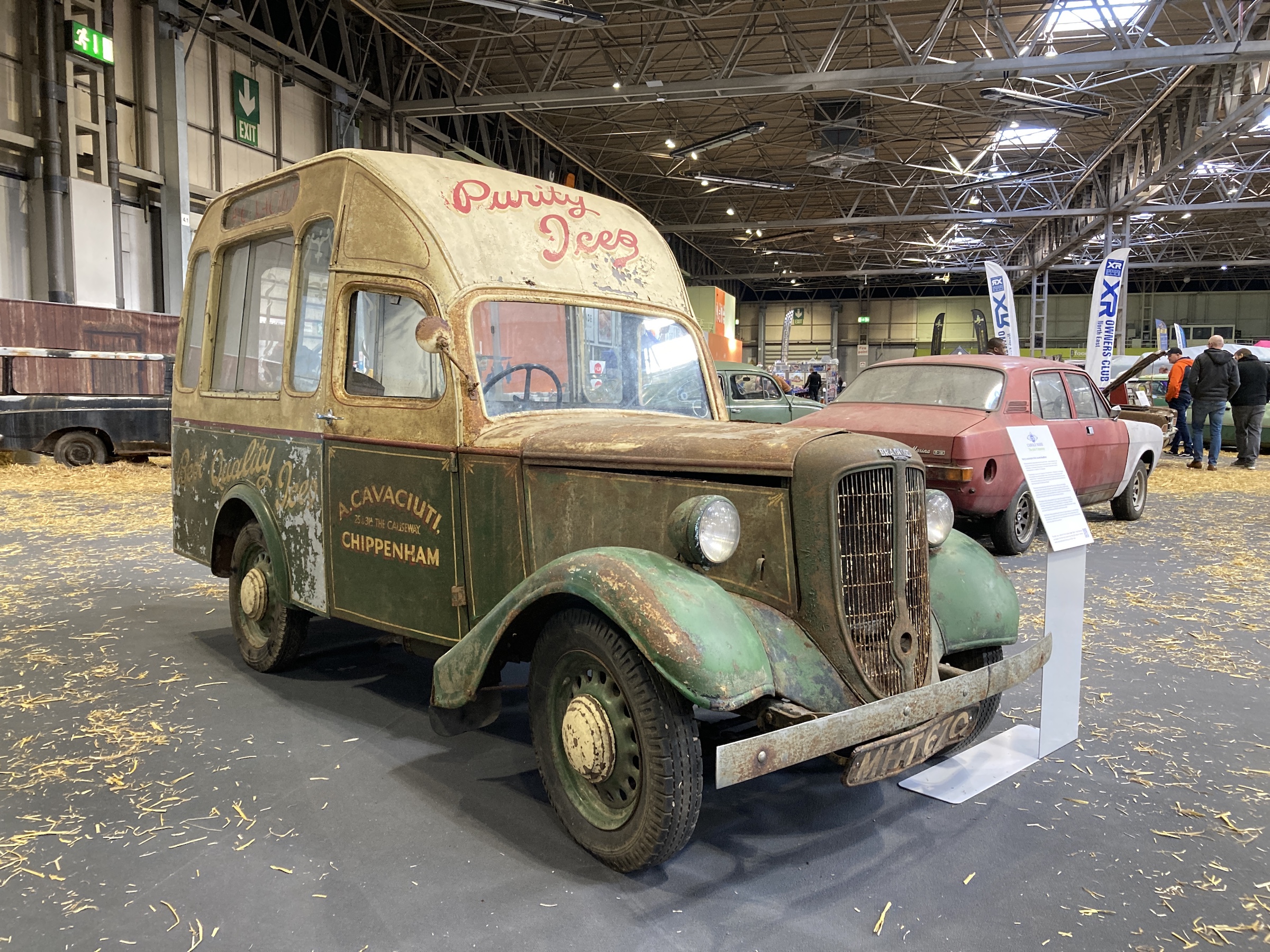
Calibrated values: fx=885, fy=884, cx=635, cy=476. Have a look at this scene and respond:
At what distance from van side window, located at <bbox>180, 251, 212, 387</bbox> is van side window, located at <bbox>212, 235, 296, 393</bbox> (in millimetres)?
172

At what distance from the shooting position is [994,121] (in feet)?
62.4

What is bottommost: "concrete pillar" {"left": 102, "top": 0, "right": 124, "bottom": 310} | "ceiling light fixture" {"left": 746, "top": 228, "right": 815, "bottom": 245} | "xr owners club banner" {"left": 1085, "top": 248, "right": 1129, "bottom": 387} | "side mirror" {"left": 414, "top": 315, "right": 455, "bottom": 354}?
"side mirror" {"left": 414, "top": 315, "right": 455, "bottom": 354}

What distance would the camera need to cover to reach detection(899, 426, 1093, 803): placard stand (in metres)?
3.22

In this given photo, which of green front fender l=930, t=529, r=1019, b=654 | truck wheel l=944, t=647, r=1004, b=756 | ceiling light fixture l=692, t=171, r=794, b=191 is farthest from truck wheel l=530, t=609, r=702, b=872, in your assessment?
ceiling light fixture l=692, t=171, r=794, b=191

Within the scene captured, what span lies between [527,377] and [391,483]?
70 cm

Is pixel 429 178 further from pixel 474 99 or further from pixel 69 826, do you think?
pixel 474 99

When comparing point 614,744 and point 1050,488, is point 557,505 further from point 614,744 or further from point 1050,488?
point 1050,488

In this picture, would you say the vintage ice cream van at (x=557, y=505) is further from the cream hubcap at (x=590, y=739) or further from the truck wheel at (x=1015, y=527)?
the truck wheel at (x=1015, y=527)

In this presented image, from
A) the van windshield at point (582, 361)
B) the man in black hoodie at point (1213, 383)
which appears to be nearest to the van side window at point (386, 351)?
the van windshield at point (582, 361)

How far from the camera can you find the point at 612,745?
8.51 feet

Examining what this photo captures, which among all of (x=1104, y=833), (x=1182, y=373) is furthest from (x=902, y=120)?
(x=1104, y=833)

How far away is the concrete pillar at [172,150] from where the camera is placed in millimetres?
12164

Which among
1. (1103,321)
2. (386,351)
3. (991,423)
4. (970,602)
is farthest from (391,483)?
(1103,321)

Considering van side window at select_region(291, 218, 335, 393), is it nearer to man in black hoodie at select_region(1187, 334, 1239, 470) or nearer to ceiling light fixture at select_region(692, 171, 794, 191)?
man in black hoodie at select_region(1187, 334, 1239, 470)
